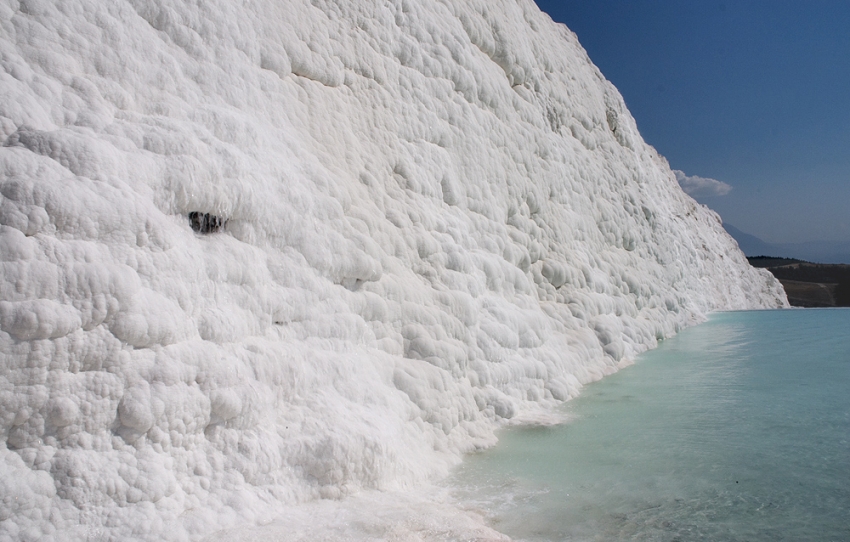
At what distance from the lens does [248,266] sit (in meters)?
3.46

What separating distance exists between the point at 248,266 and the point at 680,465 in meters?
3.09

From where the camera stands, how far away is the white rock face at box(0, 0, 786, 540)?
248 cm

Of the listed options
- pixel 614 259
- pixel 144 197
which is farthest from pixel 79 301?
pixel 614 259

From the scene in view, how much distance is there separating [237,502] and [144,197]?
162 cm

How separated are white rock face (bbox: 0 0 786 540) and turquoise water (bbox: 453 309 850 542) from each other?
501 mm

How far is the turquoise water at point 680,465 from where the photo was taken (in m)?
3.00

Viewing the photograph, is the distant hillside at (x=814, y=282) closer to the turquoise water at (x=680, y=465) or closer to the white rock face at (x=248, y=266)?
the turquoise water at (x=680, y=465)

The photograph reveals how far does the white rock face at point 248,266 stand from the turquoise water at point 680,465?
1.64 ft

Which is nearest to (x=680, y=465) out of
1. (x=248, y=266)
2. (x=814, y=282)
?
(x=248, y=266)

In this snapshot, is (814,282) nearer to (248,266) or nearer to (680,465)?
(680,465)

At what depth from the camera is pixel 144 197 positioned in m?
3.02

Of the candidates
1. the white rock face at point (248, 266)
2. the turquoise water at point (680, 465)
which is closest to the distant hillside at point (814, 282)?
the turquoise water at point (680, 465)

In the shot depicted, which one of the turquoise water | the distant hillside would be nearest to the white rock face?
the turquoise water

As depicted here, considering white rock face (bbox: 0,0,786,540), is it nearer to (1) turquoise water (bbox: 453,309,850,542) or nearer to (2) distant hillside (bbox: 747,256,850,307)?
(1) turquoise water (bbox: 453,309,850,542)
